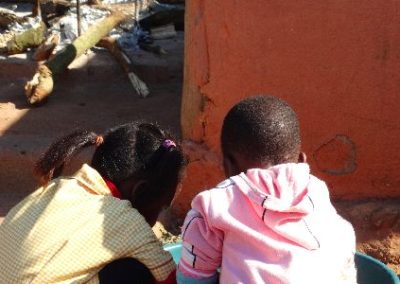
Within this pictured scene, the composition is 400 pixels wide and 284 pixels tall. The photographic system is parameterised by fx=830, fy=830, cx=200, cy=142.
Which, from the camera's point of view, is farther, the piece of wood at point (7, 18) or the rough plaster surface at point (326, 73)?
the piece of wood at point (7, 18)

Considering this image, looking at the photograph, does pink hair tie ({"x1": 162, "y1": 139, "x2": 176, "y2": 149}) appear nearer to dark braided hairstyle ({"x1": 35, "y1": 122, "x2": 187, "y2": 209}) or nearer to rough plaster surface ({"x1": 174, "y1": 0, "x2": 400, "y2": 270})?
dark braided hairstyle ({"x1": 35, "y1": 122, "x2": 187, "y2": 209})

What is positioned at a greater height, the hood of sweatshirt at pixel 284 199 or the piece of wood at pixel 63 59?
the hood of sweatshirt at pixel 284 199

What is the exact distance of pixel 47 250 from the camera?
2230mm

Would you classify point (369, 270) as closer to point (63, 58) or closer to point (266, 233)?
point (266, 233)

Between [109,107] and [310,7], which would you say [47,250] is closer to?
[310,7]

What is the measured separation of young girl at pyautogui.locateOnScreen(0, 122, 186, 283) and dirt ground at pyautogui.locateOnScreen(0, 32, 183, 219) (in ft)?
6.99

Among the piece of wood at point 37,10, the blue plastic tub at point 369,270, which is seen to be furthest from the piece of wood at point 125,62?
the blue plastic tub at point 369,270

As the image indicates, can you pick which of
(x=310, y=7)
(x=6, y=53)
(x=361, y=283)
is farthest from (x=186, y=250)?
(x=6, y=53)

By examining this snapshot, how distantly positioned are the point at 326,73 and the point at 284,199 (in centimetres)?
182

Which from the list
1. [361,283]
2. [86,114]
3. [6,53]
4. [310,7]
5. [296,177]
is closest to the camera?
[296,177]

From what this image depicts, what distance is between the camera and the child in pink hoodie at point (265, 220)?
203 cm

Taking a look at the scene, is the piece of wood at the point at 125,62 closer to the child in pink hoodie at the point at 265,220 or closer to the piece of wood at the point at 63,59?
the piece of wood at the point at 63,59

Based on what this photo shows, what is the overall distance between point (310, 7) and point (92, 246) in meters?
1.88

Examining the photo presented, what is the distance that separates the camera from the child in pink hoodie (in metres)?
2.03
